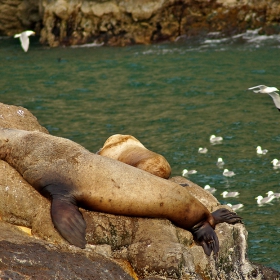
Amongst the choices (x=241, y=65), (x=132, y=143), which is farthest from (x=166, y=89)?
(x=132, y=143)

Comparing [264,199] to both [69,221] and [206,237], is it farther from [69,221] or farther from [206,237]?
[69,221]

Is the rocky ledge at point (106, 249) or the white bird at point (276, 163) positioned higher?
the rocky ledge at point (106, 249)

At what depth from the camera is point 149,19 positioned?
2434cm

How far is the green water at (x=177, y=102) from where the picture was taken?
456 inches

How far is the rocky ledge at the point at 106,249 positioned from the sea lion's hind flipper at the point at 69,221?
69 mm

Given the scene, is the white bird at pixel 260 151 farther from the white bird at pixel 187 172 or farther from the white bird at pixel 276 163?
the white bird at pixel 187 172

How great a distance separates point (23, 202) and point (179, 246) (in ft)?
4.66

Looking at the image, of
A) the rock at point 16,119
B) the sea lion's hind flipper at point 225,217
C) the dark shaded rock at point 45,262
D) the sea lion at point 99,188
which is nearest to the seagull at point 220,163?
the rock at point 16,119

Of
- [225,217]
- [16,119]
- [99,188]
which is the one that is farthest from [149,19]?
[99,188]

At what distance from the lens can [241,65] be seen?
19.7 m

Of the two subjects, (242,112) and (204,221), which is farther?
(242,112)

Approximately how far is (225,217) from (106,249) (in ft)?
4.60

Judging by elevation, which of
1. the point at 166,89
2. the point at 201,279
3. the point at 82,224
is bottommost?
the point at 166,89

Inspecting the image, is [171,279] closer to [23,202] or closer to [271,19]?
[23,202]
